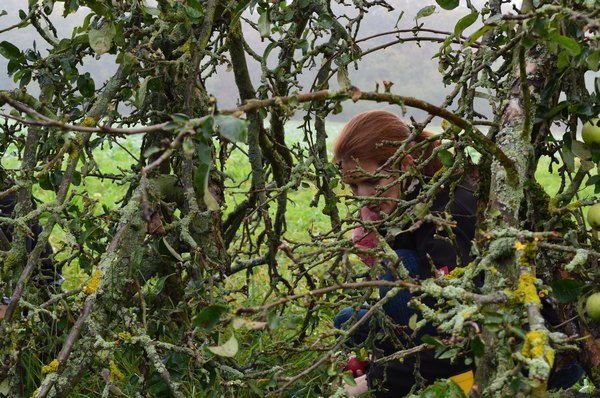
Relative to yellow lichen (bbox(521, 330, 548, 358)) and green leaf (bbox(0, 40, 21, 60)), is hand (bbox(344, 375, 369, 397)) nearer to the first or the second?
green leaf (bbox(0, 40, 21, 60))

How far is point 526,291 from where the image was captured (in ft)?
3.11

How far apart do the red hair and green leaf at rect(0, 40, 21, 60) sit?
1.18 m

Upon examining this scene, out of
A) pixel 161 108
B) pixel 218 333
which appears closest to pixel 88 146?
pixel 161 108

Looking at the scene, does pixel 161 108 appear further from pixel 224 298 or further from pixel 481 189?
pixel 481 189

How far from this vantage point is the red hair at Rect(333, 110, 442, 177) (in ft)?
8.96

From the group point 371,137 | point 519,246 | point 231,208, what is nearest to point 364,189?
point 371,137

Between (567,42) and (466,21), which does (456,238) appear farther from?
(567,42)

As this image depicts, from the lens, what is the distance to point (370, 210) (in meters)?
2.70

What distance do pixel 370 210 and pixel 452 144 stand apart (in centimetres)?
118

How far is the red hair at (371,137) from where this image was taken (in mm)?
2730

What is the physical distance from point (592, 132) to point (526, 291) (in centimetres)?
49

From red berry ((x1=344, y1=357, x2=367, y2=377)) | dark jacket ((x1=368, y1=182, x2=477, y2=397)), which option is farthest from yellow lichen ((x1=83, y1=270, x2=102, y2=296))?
red berry ((x1=344, y1=357, x2=367, y2=377))

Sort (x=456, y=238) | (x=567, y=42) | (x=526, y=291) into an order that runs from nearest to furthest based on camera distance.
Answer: (x=526, y=291) < (x=567, y=42) < (x=456, y=238)

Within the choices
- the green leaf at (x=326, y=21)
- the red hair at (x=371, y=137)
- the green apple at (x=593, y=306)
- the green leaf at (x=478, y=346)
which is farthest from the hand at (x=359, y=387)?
the green leaf at (x=478, y=346)
